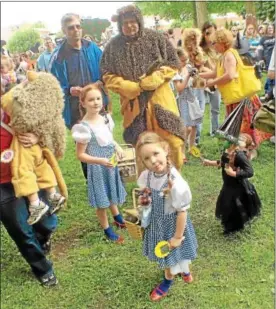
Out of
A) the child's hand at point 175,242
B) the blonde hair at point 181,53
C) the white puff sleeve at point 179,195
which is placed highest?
the blonde hair at point 181,53

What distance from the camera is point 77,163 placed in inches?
69.9

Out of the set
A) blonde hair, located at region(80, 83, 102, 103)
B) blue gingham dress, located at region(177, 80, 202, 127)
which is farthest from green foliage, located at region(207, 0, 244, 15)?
blonde hair, located at region(80, 83, 102, 103)

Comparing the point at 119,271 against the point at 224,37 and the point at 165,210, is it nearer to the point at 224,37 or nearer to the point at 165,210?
the point at 165,210

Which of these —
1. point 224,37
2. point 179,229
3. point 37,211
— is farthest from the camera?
point 224,37

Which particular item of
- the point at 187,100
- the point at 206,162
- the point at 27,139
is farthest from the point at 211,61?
the point at 27,139

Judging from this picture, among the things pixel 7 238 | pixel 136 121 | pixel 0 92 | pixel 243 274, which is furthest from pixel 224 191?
pixel 0 92

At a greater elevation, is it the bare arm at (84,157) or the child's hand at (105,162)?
the bare arm at (84,157)

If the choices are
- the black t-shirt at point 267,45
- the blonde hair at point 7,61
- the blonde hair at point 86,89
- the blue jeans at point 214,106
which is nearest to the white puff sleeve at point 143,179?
the blonde hair at point 86,89

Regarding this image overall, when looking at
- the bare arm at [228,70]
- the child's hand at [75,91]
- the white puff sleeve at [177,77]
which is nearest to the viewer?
the child's hand at [75,91]

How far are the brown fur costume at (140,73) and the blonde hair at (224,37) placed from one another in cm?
43

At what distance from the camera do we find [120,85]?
1.70 metres

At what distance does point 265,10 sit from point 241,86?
16.1 inches

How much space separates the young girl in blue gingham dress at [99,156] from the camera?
1710mm

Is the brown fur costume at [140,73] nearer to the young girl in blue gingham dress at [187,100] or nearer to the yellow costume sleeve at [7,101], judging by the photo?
the young girl in blue gingham dress at [187,100]
